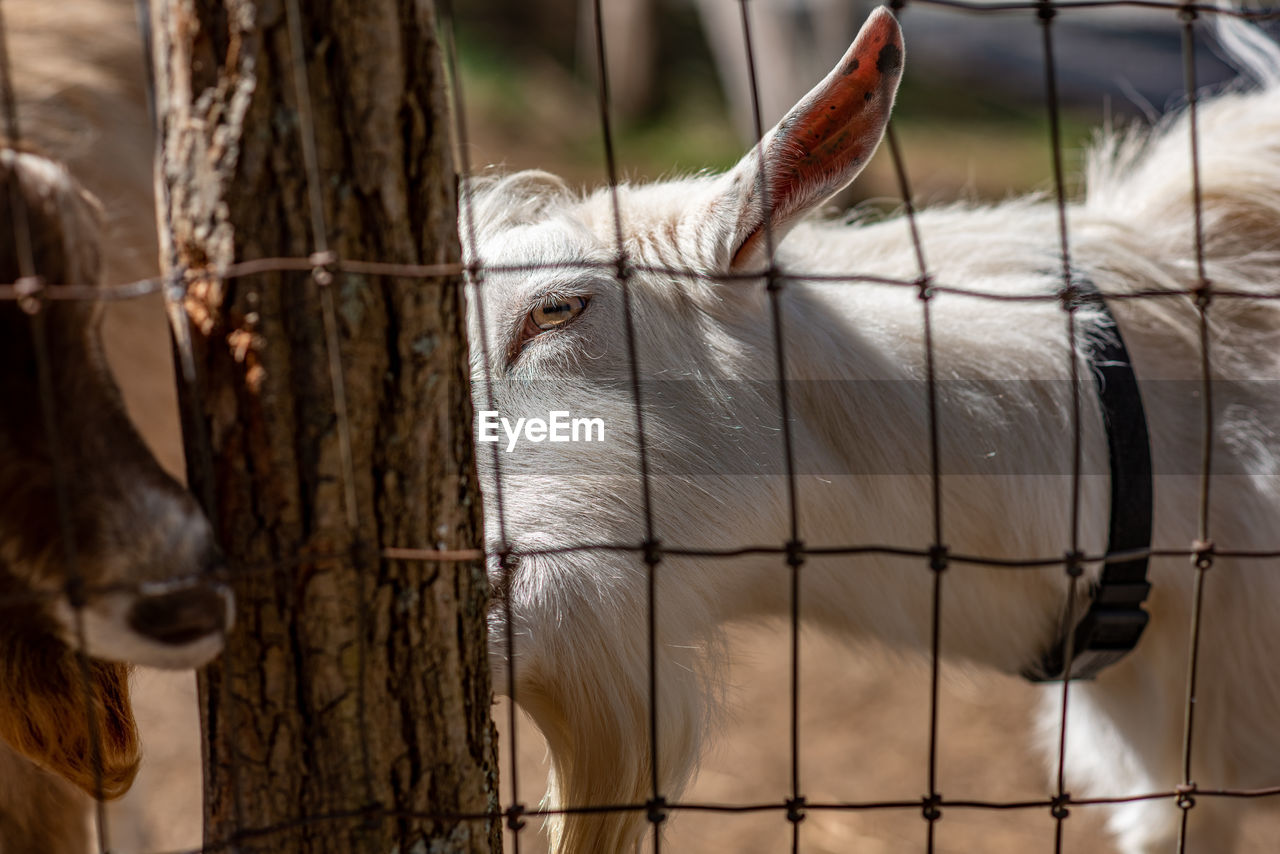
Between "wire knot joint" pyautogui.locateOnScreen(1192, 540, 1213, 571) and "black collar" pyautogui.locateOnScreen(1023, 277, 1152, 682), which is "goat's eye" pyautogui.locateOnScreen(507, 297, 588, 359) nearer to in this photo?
"black collar" pyautogui.locateOnScreen(1023, 277, 1152, 682)

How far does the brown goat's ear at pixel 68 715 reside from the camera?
1426mm

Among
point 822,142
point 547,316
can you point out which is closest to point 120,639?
point 547,316

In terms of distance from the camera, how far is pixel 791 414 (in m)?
2.12

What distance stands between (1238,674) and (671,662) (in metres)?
1.16

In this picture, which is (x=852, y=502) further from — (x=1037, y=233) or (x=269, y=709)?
(x=269, y=709)

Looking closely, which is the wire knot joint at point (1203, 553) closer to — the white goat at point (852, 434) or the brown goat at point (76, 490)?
the white goat at point (852, 434)

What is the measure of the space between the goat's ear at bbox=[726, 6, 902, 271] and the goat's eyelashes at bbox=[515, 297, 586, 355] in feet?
0.92

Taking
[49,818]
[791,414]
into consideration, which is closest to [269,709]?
[791,414]

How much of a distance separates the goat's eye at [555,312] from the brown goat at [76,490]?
0.86 metres

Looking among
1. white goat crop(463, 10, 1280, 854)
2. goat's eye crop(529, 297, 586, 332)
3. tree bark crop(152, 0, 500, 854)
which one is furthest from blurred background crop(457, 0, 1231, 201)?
tree bark crop(152, 0, 500, 854)

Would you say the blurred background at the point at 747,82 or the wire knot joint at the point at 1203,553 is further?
the blurred background at the point at 747,82

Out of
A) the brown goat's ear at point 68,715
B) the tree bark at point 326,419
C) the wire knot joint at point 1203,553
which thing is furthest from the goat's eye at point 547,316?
the wire knot joint at point 1203,553

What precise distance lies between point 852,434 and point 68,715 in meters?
1.35

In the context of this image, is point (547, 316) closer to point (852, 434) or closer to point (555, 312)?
point (555, 312)
